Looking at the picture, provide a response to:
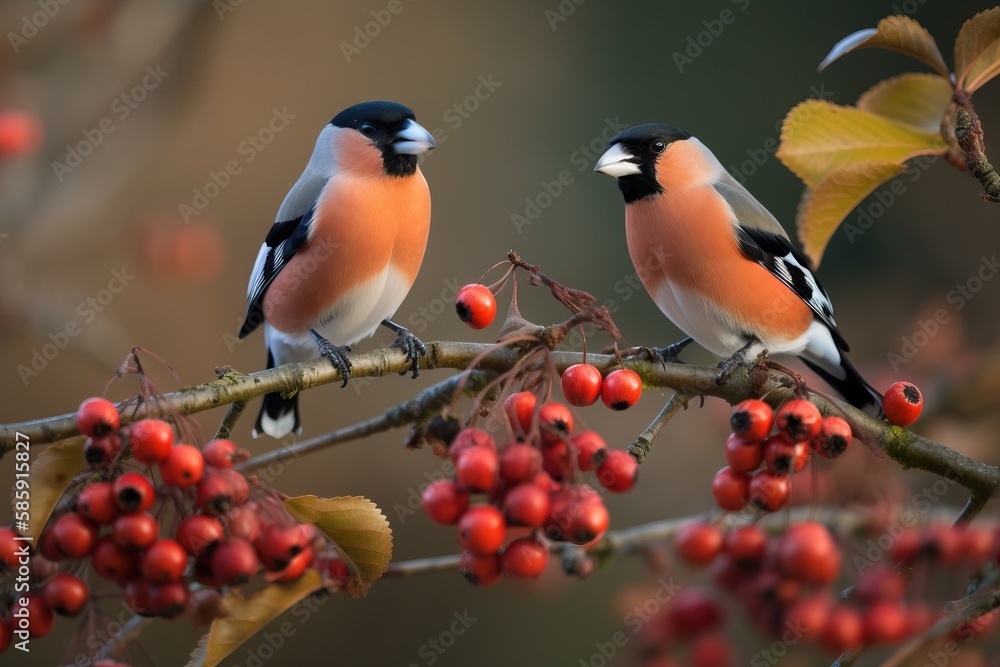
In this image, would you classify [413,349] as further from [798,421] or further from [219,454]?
[798,421]

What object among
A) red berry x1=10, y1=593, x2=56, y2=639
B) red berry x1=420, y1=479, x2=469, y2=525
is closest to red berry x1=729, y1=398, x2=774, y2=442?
red berry x1=420, y1=479, x2=469, y2=525

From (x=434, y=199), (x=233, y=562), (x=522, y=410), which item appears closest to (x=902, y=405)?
(x=522, y=410)

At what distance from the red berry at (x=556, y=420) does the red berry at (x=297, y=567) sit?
12.7 inches

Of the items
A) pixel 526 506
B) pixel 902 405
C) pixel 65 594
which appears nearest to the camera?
pixel 526 506

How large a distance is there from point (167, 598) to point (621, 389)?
0.51m

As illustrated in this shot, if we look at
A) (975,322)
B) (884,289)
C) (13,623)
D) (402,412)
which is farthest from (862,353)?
(13,623)

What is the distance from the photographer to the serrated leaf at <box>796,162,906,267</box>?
102 centimetres

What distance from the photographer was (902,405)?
45.1 inches

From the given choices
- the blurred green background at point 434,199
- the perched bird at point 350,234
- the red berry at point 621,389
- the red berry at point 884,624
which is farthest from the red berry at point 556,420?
the blurred green background at point 434,199

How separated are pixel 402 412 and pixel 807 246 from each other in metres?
→ 0.54

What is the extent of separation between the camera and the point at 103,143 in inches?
92.1

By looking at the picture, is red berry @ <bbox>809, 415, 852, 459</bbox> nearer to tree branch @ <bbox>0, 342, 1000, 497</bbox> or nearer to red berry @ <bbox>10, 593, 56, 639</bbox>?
tree branch @ <bbox>0, 342, 1000, 497</bbox>

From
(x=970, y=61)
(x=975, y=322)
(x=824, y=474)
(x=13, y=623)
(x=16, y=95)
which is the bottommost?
(x=975, y=322)

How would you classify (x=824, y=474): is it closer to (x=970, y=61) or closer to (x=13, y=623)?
(x=970, y=61)
